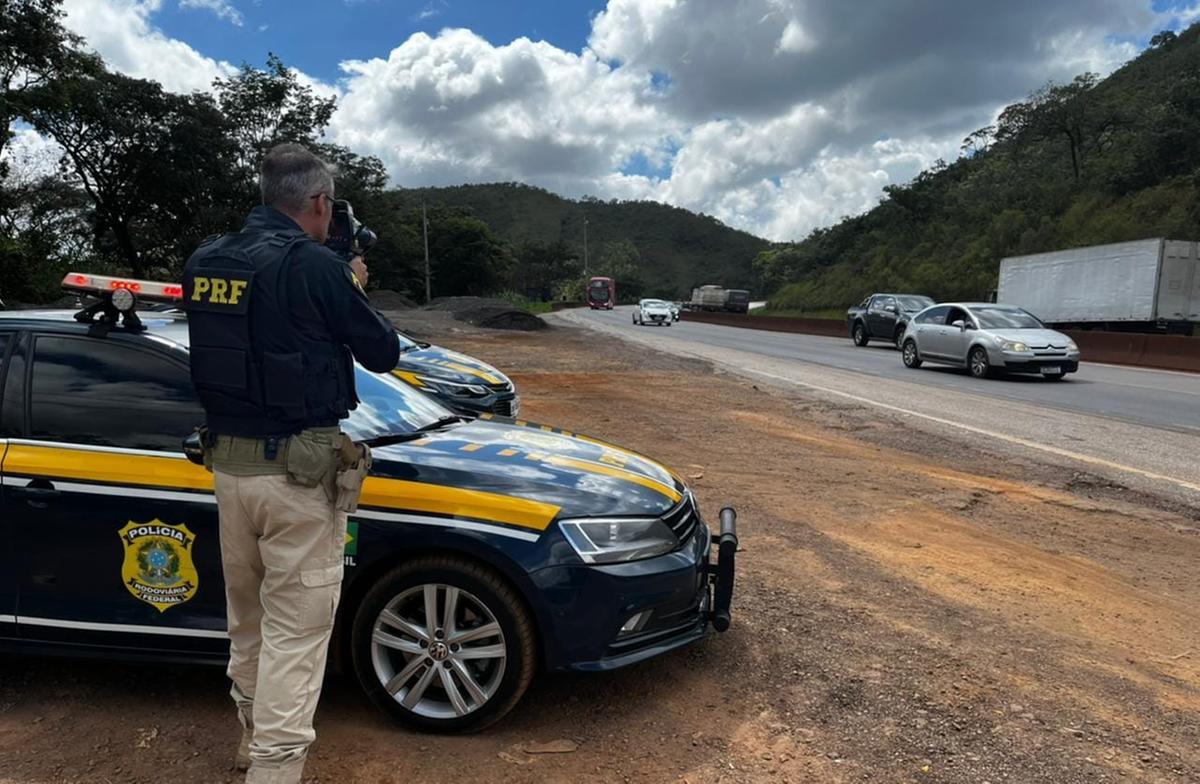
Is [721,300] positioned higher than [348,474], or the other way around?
[721,300]

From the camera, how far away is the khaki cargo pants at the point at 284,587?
2.41 meters

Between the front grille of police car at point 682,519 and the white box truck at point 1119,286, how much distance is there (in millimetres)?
22495

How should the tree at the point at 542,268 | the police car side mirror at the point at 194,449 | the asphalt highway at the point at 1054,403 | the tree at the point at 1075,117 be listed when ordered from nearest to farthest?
the police car side mirror at the point at 194,449
the asphalt highway at the point at 1054,403
the tree at the point at 1075,117
the tree at the point at 542,268

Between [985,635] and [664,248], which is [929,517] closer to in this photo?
[985,635]

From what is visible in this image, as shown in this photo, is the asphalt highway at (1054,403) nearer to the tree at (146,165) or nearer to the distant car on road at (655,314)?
the distant car on road at (655,314)

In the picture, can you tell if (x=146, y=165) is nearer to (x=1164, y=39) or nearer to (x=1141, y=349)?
(x=1141, y=349)

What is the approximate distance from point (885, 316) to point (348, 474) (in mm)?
23934

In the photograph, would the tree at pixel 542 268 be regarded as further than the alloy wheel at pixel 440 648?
Yes

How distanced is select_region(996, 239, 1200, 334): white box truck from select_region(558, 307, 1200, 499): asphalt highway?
3.61 m

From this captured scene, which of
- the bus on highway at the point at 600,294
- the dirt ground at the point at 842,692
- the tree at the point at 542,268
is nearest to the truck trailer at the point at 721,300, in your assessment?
the bus on highway at the point at 600,294

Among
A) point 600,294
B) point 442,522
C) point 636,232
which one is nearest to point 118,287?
point 442,522

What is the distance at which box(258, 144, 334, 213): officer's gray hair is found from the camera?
249cm

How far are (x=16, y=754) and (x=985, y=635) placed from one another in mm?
4003

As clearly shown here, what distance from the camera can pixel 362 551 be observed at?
296 centimetres
